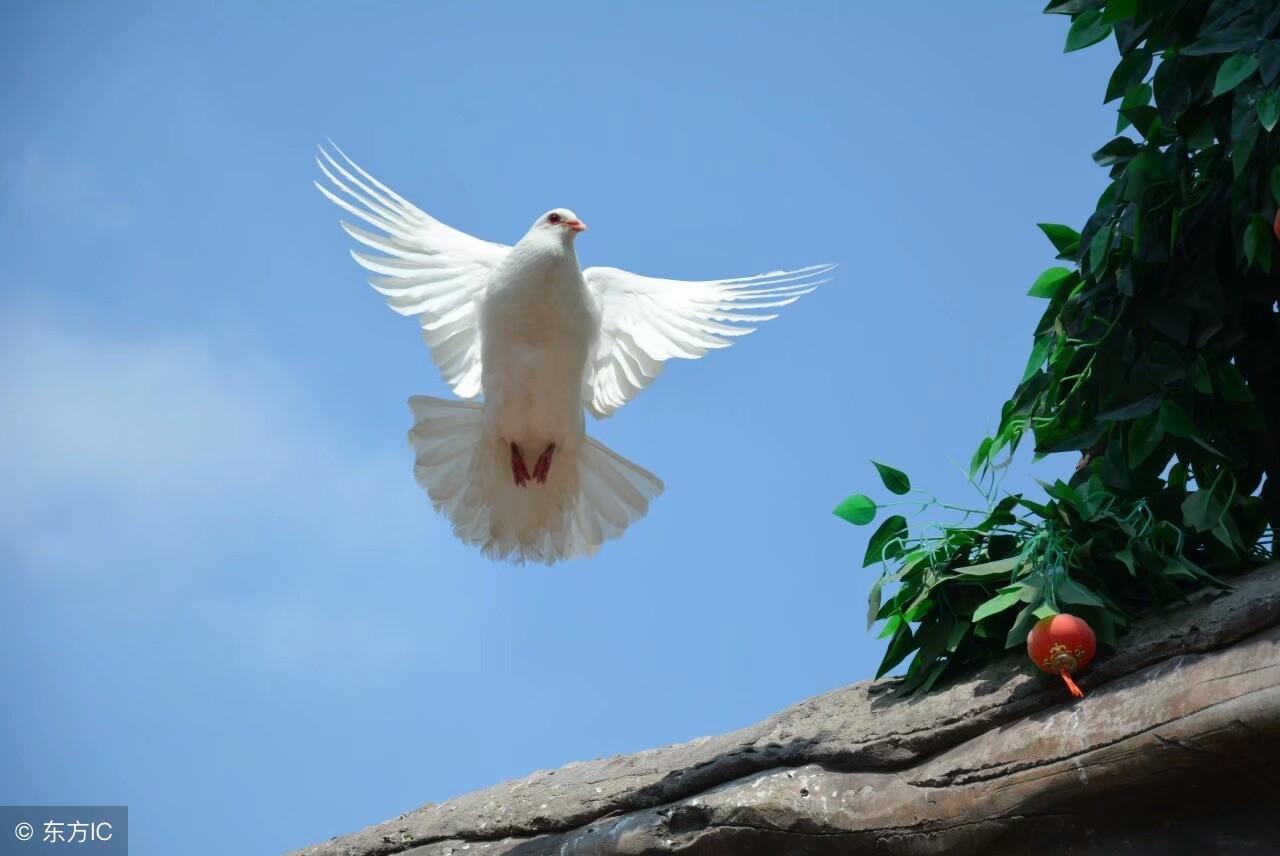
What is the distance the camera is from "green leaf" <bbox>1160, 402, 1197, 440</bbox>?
4.61 metres

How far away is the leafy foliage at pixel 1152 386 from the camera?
4523 millimetres

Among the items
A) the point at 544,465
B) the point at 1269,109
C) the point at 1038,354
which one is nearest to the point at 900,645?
the point at 1038,354

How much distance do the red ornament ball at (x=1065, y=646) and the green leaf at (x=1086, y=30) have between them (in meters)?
2.19

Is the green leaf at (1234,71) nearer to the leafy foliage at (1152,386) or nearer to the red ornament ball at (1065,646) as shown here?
the leafy foliage at (1152,386)

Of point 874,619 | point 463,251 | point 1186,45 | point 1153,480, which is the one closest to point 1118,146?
point 1186,45

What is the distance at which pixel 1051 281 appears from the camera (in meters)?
5.48

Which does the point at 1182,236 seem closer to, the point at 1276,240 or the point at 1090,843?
the point at 1276,240

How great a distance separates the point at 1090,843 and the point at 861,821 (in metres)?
0.69

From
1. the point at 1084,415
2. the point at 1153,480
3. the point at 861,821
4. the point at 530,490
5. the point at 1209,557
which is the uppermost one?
the point at 530,490

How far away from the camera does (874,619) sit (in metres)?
5.02

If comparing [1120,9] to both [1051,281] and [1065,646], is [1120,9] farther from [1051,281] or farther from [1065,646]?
[1065,646]

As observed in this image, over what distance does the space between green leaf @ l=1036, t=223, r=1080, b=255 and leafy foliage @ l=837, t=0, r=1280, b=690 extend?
27 cm

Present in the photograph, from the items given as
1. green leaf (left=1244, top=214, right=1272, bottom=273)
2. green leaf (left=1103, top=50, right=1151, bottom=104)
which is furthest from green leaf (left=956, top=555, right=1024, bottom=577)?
green leaf (left=1103, top=50, right=1151, bottom=104)

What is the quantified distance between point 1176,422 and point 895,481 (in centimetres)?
97
